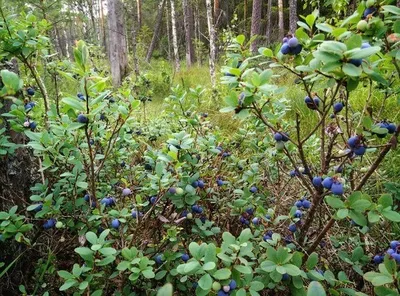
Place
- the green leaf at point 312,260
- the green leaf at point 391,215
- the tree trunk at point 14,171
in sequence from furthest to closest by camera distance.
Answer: the tree trunk at point 14,171 < the green leaf at point 312,260 < the green leaf at point 391,215

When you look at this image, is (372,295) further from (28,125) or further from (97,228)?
(28,125)

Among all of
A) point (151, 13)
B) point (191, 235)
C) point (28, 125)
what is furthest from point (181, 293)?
point (151, 13)

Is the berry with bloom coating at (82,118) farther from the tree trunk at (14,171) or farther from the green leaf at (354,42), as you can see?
the green leaf at (354,42)

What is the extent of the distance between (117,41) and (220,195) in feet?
21.1

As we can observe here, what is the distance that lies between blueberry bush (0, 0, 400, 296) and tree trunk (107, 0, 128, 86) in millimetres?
5583

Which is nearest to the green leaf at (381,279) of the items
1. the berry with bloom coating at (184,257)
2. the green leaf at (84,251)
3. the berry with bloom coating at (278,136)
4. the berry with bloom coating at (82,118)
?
the berry with bloom coating at (278,136)

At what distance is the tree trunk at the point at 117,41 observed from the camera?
22.6 ft

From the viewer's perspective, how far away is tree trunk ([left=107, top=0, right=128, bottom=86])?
22.6 feet

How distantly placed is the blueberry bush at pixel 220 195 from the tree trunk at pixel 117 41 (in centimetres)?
558

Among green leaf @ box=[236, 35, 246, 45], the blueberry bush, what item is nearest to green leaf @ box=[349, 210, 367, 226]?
the blueberry bush

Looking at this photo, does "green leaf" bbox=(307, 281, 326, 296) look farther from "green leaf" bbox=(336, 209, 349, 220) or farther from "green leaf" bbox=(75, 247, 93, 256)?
"green leaf" bbox=(75, 247, 93, 256)

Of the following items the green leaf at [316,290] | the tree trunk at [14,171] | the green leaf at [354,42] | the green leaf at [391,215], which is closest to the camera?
the green leaf at [316,290]

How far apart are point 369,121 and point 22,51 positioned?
1.41 meters

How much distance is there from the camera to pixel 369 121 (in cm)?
96
